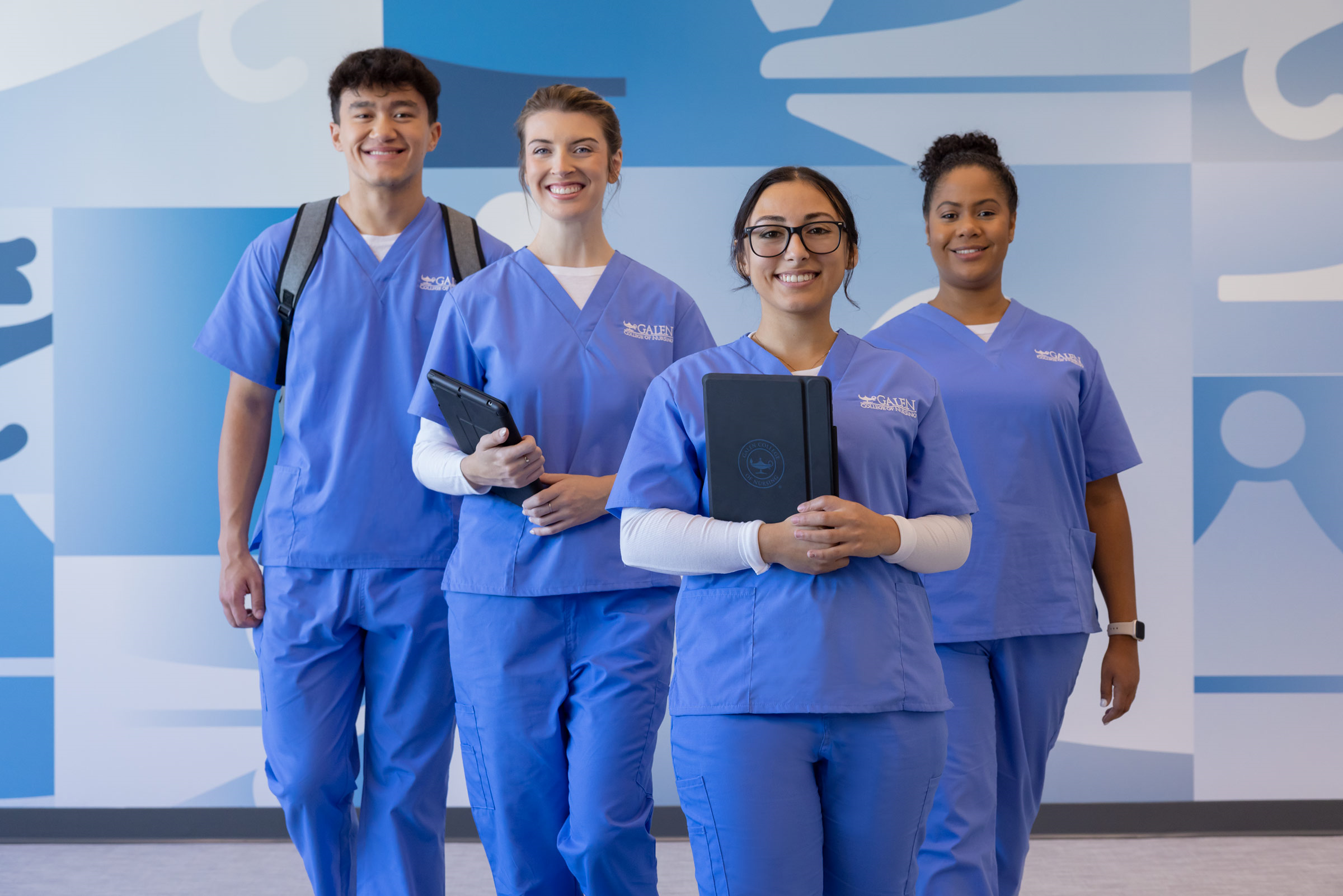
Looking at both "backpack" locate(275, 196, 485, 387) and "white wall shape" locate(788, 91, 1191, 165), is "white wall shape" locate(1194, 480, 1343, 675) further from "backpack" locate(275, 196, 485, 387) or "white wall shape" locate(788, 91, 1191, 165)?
"backpack" locate(275, 196, 485, 387)

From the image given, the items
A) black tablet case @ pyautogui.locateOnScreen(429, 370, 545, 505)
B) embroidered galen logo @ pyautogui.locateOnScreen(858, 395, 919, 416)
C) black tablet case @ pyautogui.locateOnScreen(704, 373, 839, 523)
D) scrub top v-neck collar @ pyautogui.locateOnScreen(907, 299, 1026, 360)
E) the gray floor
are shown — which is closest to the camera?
black tablet case @ pyautogui.locateOnScreen(704, 373, 839, 523)

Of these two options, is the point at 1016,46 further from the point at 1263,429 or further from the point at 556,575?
the point at 556,575

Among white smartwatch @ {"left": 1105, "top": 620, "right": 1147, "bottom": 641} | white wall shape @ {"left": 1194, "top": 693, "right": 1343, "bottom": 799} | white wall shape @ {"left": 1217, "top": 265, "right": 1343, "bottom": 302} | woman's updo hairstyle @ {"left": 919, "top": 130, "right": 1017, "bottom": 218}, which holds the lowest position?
white wall shape @ {"left": 1194, "top": 693, "right": 1343, "bottom": 799}

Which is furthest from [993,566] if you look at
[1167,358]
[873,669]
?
[1167,358]

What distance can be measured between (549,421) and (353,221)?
2.09 feet

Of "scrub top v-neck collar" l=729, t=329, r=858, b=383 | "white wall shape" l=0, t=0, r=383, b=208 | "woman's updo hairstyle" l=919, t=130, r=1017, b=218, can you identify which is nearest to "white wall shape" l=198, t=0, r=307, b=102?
"white wall shape" l=0, t=0, r=383, b=208

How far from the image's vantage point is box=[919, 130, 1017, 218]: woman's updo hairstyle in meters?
2.01

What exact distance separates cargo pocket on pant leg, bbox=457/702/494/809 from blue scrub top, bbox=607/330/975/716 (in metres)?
0.50

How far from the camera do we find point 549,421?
1.78 meters

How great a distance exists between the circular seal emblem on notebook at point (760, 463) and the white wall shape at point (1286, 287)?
2345 mm

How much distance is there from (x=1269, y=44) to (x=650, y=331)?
2.39 meters

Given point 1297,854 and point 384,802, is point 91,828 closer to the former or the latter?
point 384,802

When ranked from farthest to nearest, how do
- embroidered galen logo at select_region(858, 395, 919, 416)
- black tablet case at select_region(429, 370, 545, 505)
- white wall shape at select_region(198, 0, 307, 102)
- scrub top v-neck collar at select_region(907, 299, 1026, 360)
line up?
1. white wall shape at select_region(198, 0, 307, 102)
2. scrub top v-neck collar at select_region(907, 299, 1026, 360)
3. black tablet case at select_region(429, 370, 545, 505)
4. embroidered galen logo at select_region(858, 395, 919, 416)

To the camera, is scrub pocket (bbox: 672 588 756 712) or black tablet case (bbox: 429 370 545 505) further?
black tablet case (bbox: 429 370 545 505)
